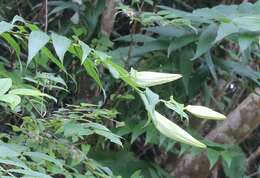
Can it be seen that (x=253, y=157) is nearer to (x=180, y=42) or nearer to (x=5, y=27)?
(x=180, y=42)

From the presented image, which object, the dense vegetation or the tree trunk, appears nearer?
the dense vegetation

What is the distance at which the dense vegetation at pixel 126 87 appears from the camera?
3.11ft

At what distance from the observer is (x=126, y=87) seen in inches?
55.9

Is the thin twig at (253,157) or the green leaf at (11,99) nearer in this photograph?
the green leaf at (11,99)

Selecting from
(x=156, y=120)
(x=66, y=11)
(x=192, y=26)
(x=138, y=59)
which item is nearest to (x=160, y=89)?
(x=138, y=59)

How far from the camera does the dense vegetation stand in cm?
95

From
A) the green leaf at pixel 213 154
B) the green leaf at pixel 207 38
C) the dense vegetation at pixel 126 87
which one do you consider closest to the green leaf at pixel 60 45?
the dense vegetation at pixel 126 87

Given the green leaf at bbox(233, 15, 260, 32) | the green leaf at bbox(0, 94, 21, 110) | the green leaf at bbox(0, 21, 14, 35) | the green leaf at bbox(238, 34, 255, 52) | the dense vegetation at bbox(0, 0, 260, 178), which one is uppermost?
the green leaf at bbox(0, 21, 14, 35)

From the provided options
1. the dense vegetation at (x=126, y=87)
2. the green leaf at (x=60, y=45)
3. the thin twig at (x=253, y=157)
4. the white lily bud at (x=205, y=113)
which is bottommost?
A: the thin twig at (x=253, y=157)

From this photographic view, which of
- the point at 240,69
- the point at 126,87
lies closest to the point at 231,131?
the point at 240,69

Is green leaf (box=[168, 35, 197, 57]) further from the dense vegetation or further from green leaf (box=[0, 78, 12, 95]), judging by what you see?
green leaf (box=[0, 78, 12, 95])

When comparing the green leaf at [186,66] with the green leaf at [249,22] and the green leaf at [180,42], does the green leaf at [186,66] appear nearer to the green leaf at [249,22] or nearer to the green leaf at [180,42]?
the green leaf at [180,42]

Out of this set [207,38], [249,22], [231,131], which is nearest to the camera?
[249,22]

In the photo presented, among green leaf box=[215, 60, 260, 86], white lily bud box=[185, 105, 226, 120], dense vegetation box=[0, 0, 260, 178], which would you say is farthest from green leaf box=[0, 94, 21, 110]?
green leaf box=[215, 60, 260, 86]
